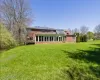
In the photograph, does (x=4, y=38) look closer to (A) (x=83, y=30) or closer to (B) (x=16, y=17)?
(B) (x=16, y=17)

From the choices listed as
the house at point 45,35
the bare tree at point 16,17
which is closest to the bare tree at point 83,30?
the house at point 45,35

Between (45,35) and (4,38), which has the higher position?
(45,35)

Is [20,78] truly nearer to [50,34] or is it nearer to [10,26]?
[10,26]

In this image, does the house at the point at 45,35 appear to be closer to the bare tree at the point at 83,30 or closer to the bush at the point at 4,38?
the bush at the point at 4,38

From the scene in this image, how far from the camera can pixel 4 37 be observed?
22.3 m

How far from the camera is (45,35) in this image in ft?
121

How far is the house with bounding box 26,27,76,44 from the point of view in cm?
3516

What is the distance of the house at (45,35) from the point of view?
35.2m

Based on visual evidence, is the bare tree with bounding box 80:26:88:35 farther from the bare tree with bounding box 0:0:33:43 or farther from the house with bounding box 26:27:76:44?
the bare tree with bounding box 0:0:33:43

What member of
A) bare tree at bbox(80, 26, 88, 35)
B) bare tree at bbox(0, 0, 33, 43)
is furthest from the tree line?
bare tree at bbox(80, 26, 88, 35)

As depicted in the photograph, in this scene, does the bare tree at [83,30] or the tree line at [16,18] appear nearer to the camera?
the tree line at [16,18]

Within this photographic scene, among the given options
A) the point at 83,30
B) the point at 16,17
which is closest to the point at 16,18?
the point at 16,17

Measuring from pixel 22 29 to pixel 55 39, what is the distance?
36.1 ft

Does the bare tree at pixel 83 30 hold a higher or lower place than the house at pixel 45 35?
higher
